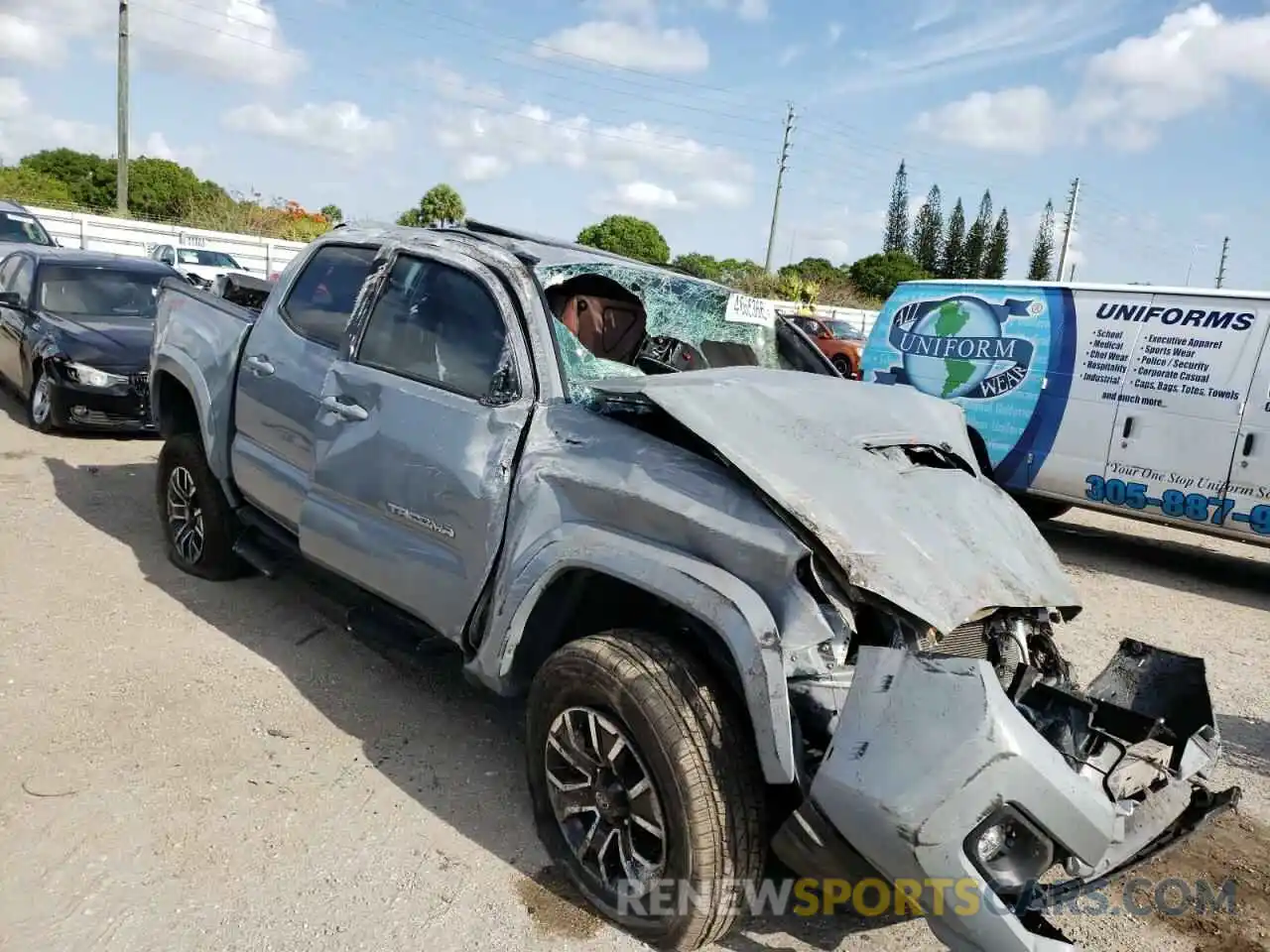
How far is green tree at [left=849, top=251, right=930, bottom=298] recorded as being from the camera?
188 ft

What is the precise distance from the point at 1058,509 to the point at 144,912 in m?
7.96

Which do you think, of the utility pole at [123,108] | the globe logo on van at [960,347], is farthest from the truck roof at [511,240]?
the utility pole at [123,108]

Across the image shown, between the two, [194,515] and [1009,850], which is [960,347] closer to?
[194,515]

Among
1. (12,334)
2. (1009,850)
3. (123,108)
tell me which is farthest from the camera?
(123,108)

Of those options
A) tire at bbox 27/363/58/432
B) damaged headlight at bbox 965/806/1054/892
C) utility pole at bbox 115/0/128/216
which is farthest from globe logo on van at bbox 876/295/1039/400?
utility pole at bbox 115/0/128/216

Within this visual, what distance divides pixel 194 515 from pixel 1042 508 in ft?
23.2

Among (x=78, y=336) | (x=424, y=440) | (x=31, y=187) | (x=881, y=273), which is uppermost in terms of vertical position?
(x=881, y=273)

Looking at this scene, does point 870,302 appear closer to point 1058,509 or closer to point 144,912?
point 1058,509

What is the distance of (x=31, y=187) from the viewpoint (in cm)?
3903

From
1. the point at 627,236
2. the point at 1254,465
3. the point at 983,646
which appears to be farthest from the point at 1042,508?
the point at 627,236

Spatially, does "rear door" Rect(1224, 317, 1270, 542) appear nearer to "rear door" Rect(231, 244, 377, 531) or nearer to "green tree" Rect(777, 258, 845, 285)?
"rear door" Rect(231, 244, 377, 531)

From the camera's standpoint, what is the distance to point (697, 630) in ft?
8.71

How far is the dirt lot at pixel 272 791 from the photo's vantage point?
2.67 metres

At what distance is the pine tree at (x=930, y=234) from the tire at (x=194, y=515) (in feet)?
238
